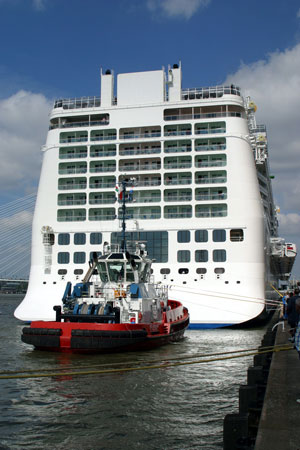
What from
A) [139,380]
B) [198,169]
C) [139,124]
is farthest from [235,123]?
[139,380]

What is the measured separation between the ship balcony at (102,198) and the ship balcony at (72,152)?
282 centimetres

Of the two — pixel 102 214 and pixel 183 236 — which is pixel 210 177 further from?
pixel 102 214

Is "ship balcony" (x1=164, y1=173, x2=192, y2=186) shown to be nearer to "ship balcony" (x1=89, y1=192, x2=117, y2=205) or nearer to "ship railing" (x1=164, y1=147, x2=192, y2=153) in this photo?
"ship railing" (x1=164, y1=147, x2=192, y2=153)

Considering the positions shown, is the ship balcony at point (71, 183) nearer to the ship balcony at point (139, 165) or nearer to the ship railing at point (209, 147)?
the ship balcony at point (139, 165)

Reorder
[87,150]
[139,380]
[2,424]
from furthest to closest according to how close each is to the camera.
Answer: [87,150] → [139,380] → [2,424]

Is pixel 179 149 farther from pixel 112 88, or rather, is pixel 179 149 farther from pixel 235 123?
pixel 112 88

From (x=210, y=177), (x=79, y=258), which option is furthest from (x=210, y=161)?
(x=79, y=258)

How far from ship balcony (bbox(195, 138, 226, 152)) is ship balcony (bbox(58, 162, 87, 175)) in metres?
7.70

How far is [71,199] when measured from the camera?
32.7 metres

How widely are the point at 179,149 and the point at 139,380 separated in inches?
777

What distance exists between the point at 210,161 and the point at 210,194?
226cm

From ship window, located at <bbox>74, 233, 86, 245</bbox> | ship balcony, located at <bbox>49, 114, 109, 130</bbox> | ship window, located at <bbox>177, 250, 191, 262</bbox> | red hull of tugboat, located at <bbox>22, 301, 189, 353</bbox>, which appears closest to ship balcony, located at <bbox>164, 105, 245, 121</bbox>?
ship balcony, located at <bbox>49, 114, 109, 130</bbox>

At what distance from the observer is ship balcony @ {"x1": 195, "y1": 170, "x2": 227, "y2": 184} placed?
30609mm

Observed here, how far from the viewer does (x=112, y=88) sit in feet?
112
